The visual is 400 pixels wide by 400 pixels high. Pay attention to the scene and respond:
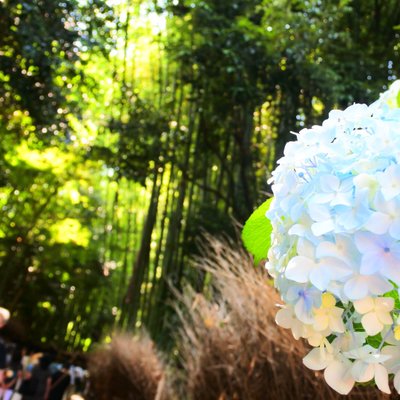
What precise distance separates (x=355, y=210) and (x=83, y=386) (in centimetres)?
432

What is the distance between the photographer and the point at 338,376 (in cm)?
37

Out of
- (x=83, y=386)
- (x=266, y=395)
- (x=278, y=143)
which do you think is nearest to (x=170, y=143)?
(x=278, y=143)

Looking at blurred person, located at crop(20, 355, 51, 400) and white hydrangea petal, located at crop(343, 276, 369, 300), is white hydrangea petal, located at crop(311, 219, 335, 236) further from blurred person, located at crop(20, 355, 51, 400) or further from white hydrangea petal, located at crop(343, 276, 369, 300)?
blurred person, located at crop(20, 355, 51, 400)

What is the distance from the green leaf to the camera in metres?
0.49

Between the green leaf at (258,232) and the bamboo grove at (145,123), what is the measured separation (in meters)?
2.29

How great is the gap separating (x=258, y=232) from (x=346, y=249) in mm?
170

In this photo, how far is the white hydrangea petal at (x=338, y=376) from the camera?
0.37 metres

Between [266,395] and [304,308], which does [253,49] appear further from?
[304,308]

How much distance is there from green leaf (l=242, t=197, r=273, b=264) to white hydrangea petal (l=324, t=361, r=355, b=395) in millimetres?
158

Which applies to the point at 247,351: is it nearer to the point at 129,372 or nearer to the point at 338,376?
the point at 338,376

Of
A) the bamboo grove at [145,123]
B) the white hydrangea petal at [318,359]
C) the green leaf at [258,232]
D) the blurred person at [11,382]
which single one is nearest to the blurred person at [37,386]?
the blurred person at [11,382]

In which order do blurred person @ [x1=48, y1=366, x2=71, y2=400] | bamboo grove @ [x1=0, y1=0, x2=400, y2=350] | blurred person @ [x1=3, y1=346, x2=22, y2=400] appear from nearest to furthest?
blurred person @ [x1=3, y1=346, x2=22, y2=400], blurred person @ [x1=48, y1=366, x2=71, y2=400], bamboo grove @ [x1=0, y1=0, x2=400, y2=350]

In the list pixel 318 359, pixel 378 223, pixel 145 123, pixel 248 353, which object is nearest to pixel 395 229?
pixel 378 223

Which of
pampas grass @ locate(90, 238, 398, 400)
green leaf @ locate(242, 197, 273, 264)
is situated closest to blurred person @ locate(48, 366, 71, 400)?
pampas grass @ locate(90, 238, 398, 400)
